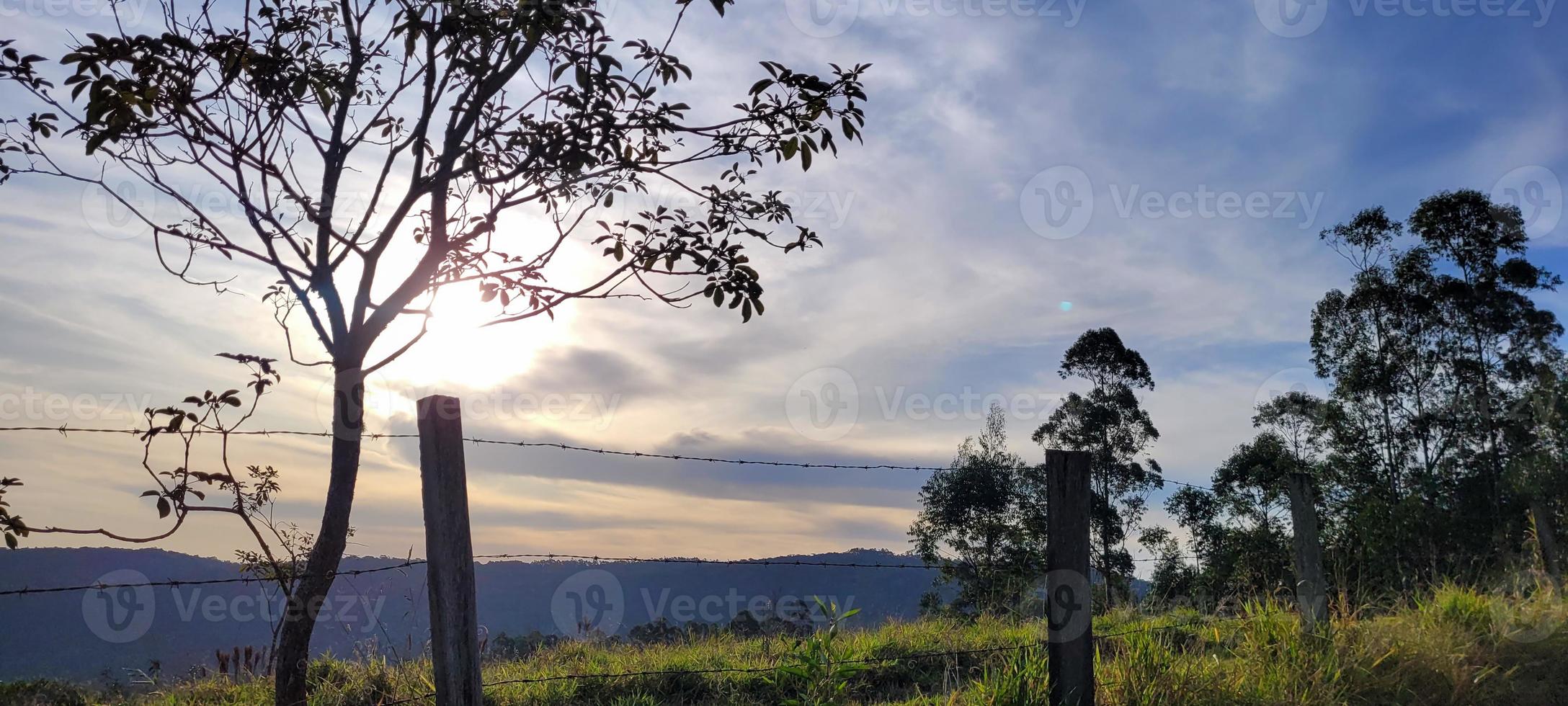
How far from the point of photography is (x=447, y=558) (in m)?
4.19

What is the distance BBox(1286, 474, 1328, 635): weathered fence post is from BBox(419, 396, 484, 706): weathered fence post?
217 inches

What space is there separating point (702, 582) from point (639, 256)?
72.0m

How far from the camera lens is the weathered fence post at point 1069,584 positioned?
5.27 metres

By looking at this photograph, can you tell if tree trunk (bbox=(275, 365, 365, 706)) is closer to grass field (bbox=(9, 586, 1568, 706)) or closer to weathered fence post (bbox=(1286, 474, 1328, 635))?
grass field (bbox=(9, 586, 1568, 706))

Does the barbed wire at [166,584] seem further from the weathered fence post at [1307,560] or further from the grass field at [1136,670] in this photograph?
the weathered fence post at [1307,560]

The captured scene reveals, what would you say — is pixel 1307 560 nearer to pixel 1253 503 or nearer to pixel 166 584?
pixel 166 584

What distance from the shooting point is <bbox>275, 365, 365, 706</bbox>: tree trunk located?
16.0 feet

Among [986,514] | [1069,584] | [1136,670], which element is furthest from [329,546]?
[986,514]

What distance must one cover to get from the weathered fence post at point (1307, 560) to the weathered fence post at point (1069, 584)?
7.19 feet

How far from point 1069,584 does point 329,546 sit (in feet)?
13.1

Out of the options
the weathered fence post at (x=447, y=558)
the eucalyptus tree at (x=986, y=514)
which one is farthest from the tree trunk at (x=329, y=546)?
the eucalyptus tree at (x=986, y=514)

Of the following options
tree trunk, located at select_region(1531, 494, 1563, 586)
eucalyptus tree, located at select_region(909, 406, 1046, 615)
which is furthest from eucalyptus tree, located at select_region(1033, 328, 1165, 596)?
tree trunk, located at select_region(1531, 494, 1563, 586)

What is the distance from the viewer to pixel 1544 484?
23.2 m

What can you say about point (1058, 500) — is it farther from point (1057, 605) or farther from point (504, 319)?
point (504, 319)
